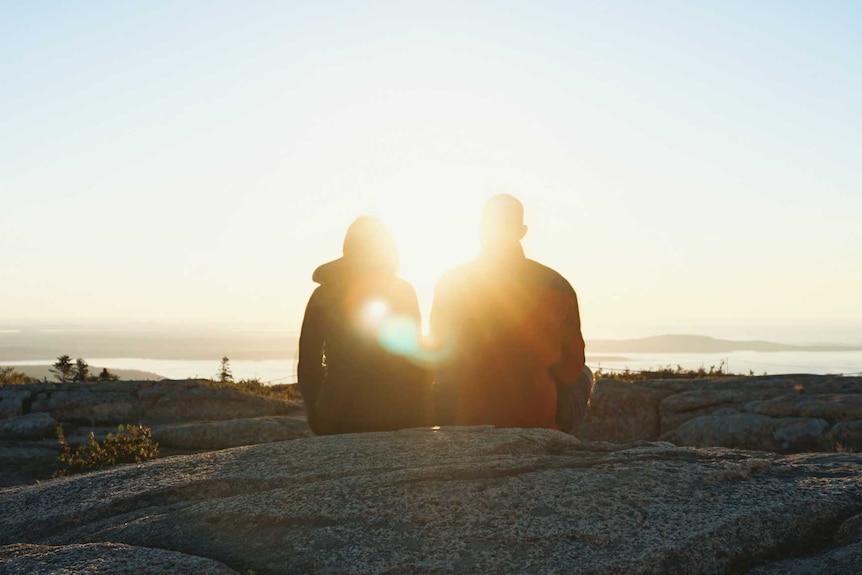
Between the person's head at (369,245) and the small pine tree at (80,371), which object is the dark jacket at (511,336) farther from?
the small pine tree at (80,371)

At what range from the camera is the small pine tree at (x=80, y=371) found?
66.5 feet

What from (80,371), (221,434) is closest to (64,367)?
(80,371)

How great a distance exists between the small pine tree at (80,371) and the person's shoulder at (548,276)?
674 inches

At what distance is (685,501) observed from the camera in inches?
174

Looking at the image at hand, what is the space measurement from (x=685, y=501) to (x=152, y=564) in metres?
2.98

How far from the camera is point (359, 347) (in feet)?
24.5

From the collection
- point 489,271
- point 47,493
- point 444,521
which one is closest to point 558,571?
point 444,521

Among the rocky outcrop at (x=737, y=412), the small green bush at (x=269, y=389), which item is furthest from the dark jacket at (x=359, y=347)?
the small green bush at (x=269, y=389)

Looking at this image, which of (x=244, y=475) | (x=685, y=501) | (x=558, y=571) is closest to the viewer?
(x=558, y=571)

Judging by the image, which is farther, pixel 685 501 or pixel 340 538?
pixel 685 501

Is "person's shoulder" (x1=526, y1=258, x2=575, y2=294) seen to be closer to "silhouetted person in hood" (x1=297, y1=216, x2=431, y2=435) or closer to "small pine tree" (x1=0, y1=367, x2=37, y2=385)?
"silhouetted person in hood" (x1=297, y1=216, x2=431, y2=435)

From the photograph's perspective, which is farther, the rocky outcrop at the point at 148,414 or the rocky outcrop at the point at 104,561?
the rocky outcrop at the point at 148,414

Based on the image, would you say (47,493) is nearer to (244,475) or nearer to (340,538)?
(244,475)

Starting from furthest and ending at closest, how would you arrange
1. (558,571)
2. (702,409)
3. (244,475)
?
1. (702,409)
2. (244,475)
3. (558,571)
